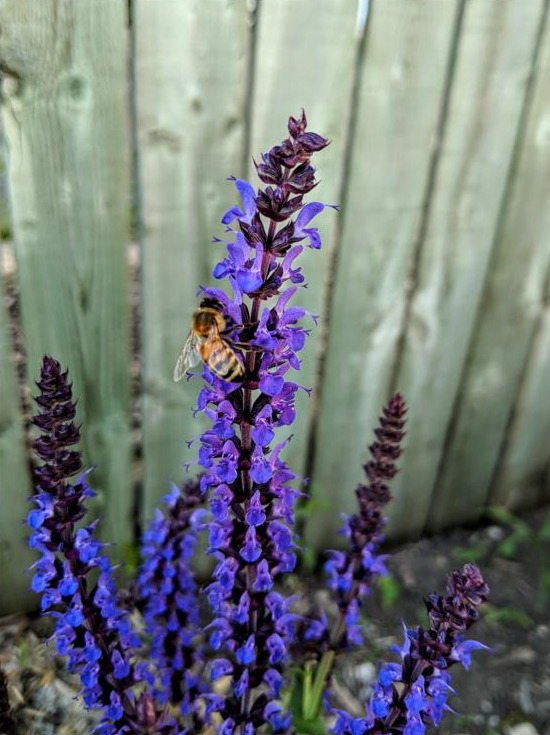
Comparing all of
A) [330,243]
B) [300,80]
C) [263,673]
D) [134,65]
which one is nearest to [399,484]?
[330,243]

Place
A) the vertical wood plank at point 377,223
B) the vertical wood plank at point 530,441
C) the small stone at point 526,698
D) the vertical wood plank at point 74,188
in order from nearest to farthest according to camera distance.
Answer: the vertical wood plank at point 74,188, the vertical wood plank at point 377,223, the small stone at point 526,698, the vertical wood plank at point 530,441

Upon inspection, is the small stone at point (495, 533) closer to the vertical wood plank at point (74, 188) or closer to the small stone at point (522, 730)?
the small stone at point (522, 730)

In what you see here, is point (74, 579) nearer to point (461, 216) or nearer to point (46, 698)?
point (46, 698)

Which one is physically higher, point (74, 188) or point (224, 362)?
point (74, 188)

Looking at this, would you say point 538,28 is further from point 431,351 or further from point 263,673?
point 263,673

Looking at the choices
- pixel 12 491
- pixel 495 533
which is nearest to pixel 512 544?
pixel 495 533

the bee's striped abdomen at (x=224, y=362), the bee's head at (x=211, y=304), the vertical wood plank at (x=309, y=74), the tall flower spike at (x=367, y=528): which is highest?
the vertical wood plank at (x=309, y=74)

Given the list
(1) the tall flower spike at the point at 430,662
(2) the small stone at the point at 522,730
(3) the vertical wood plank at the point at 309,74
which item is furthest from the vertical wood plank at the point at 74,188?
(2) the small stone at the point at 522,730
